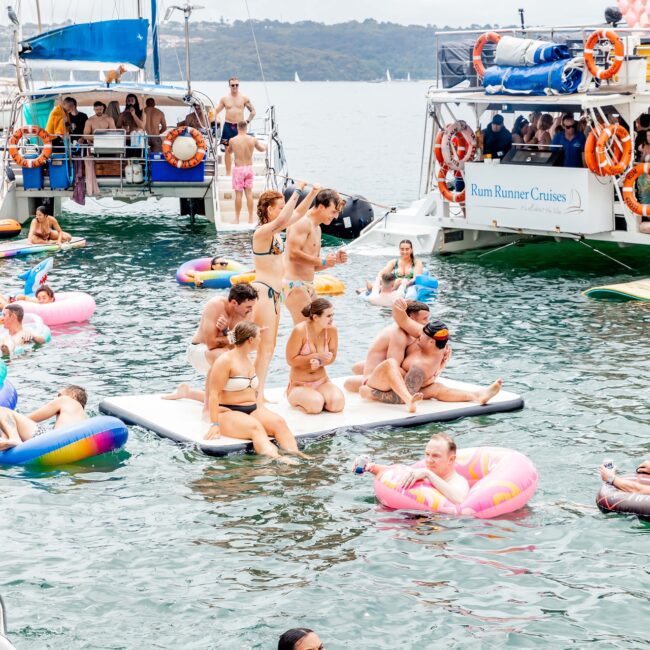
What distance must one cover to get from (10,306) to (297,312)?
4.77 metres

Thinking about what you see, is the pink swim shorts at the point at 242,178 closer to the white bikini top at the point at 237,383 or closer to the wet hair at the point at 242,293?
the wet hair at the point at 242,293

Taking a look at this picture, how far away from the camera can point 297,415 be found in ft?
35.6

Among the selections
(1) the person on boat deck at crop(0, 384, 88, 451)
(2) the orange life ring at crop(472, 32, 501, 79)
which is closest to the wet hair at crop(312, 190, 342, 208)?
(1) the person on boat deck at crop(0, 384, 88, 451)

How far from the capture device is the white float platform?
1019cm

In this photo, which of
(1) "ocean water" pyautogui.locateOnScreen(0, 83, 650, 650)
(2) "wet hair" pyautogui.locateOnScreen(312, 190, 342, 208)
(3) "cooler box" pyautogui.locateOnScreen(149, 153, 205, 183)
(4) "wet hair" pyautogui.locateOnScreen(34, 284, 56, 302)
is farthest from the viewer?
(3) "cooler box" pyautogui.locateOnScreen(149, 153, 205, 183)

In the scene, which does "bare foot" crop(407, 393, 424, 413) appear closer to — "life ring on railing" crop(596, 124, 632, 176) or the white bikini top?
the white bikini top

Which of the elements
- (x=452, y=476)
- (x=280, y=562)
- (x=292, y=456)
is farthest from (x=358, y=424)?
(x=280, y=562)

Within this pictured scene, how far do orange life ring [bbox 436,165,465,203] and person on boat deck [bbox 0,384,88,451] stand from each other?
11.7 meters

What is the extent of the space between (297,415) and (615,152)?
9.44 meters

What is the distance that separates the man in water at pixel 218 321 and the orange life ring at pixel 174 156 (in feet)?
44.6

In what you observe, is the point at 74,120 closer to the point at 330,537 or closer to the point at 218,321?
the point at 218,321

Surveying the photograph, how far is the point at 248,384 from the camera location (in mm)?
10047

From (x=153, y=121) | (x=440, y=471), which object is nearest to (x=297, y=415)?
(x=440, y=471)

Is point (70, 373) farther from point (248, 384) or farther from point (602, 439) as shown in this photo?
point (602, 439)
